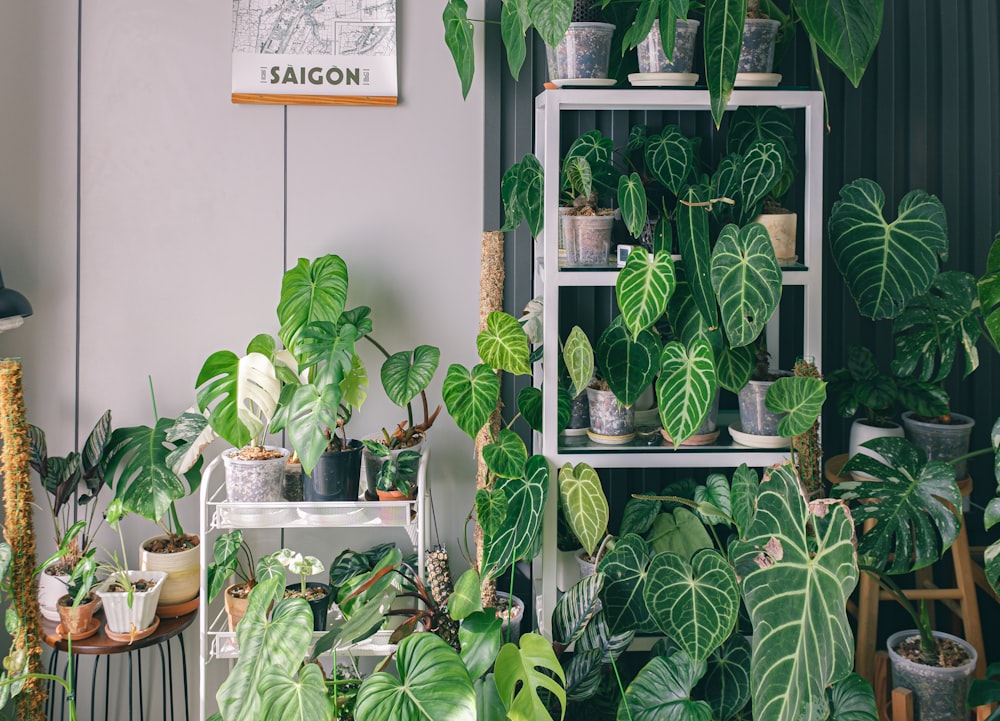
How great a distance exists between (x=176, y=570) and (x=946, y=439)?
1.96 meters

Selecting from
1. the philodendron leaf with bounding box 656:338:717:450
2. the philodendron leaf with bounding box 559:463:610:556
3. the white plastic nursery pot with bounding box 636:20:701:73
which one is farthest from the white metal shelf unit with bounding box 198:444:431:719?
Result: the white plastic nursery pot with bounding box 636:20:701:73

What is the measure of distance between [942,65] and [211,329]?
83.0 inches

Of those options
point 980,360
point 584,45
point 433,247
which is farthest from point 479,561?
point 980,360

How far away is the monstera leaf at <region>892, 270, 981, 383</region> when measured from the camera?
2.23 m

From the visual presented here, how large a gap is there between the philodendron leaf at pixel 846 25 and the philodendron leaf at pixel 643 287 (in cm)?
52

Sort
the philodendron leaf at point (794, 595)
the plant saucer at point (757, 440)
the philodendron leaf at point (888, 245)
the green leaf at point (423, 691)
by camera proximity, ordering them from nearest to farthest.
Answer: the philodendron leaf at point (794, 595) < the green leaf at point (423, 691) < the philodendron leaf at point (888, 245) < the plant saucer at point (757, 440)

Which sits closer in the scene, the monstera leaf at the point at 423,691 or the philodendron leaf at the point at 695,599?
the monstera leaf at the point at 423,691

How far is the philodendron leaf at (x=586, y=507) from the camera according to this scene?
2.15 meters

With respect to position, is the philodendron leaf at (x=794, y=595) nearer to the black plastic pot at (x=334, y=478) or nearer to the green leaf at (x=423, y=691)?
the green leaf at (x=423, y=691)

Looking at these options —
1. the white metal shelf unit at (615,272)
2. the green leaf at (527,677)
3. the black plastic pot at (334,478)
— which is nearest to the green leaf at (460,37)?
the white metal shelf unit at (615,272)

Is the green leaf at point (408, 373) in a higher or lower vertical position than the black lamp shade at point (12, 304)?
lower

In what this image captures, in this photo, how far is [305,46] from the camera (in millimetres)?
2527

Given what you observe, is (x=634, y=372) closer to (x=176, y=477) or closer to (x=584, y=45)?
(x=584, y=45)

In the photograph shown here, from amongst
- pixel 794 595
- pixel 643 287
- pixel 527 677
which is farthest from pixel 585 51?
pixel 527 677
